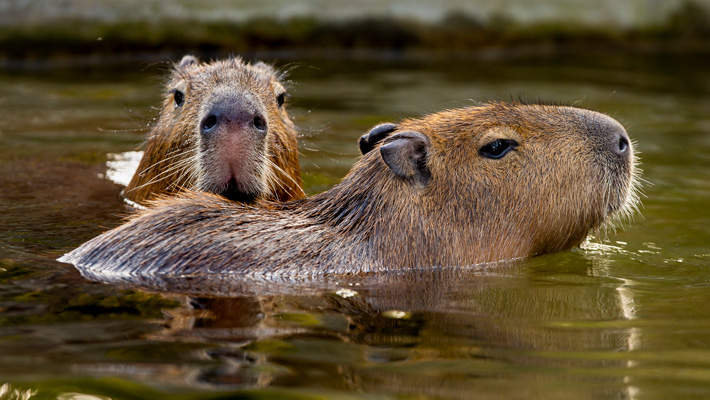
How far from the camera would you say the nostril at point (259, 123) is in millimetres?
4930

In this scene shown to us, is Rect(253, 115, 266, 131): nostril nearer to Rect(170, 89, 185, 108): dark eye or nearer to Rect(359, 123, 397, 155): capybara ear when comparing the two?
Rect(359, 123, 397, 155): capybara ear

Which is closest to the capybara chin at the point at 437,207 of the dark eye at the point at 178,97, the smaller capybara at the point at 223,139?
the smaller capybara at the point at 223,139

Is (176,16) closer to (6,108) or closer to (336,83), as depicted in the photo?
(336,83)

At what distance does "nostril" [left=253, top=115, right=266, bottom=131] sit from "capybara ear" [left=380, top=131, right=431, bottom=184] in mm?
726

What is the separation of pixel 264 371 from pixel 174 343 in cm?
43

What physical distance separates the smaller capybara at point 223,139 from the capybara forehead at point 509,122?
77 centimetres

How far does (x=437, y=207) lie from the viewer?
4523mm

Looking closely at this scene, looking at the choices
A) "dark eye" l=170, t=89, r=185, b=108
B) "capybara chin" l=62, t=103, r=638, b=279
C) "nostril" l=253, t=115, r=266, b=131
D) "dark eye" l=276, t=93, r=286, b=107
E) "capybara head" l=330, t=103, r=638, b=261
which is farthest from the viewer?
"dark eye" l=276, t=93, r=286, b=107

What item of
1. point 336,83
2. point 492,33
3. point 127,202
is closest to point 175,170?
point 127,202

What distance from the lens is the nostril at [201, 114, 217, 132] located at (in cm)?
482

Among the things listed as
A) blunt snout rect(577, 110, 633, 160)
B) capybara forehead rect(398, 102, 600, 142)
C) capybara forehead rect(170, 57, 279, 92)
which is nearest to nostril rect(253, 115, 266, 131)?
capybara forehead rect(170, 57, 279, 92)

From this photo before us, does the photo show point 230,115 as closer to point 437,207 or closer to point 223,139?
point 223,139

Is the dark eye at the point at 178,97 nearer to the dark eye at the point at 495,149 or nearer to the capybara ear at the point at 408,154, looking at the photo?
the capybara ear at the point at 408,154

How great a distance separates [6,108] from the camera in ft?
27.5
